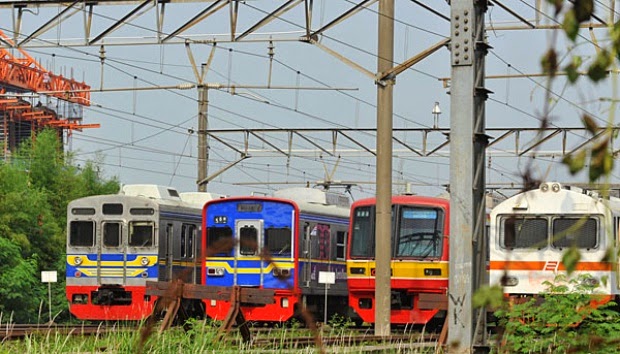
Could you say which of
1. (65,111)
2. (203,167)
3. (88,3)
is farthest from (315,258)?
(65,111)

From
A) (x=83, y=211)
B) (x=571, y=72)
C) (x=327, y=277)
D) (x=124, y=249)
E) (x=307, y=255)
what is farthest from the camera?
(x=83, y=211)

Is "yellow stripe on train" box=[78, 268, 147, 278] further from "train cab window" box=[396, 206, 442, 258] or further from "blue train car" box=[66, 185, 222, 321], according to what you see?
"train cab window" box=[396, 206, 442, 258]

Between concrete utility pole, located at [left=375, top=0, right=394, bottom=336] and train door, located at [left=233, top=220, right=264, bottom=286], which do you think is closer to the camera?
concrete utility pole, located at [left=375, top=0, right=394, bottom=336]

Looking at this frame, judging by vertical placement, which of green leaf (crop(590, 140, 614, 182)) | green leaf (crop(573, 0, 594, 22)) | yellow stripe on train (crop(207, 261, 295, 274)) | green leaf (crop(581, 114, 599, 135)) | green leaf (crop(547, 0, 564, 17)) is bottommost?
yellow stripe on train (crop(207, 261, 295, 274))

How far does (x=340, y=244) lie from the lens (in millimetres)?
26984

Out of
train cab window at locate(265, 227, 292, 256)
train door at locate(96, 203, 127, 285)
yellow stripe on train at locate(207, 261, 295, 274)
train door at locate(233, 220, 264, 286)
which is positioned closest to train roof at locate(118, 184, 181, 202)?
train door at locate(96, 203, 127, 285)

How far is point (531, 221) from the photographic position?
20953mm

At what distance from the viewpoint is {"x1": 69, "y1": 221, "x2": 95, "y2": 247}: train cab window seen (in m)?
26.9

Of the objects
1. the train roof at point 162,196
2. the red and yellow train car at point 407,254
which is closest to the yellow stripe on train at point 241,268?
the red and yellow train car at point 407,254

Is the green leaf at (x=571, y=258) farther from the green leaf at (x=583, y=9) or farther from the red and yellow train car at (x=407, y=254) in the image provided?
the red and yellow train car at (x=407, y=254)

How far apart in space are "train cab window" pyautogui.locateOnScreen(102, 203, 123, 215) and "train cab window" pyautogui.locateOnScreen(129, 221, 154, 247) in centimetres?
45

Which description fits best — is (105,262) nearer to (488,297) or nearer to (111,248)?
(111,248)

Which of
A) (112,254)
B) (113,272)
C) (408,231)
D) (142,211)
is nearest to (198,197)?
(142,211)

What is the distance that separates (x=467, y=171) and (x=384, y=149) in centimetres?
875
